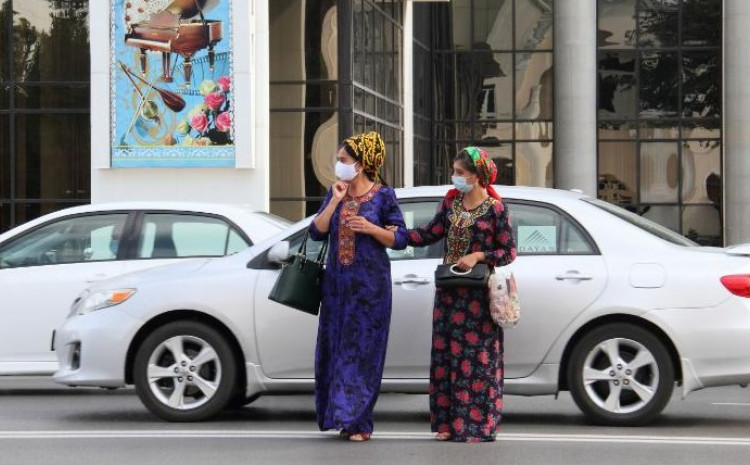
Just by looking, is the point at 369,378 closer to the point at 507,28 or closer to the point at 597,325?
the point at 597,325

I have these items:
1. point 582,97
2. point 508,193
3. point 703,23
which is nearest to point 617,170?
point 582,97

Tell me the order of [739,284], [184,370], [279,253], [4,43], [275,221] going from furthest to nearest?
[4,43] → [275,221] → [184,370] → [739,284] → [279,253]

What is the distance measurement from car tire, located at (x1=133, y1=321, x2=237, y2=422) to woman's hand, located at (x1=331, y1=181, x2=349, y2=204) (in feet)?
4.81

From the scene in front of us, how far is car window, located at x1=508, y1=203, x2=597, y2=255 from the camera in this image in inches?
382

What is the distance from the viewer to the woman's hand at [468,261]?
28.7ft

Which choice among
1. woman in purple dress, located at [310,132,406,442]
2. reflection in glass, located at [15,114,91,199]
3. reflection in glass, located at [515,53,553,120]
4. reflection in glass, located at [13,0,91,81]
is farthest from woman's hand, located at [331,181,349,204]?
reflection in glass, located at [515,53,553,120]

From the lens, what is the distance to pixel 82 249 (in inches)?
476

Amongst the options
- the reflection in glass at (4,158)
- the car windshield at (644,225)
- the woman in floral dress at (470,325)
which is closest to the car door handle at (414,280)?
the woman in floral dress at (470,325)

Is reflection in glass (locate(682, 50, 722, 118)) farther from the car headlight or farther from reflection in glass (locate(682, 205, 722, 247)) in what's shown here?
the car headlight

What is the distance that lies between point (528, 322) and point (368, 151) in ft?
5.18

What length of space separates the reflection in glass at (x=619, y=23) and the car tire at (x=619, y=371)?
32.3 meters

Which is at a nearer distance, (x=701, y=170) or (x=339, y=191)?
(x=339, y=191)

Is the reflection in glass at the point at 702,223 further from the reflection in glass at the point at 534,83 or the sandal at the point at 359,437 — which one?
the sandal at the point at 359,437

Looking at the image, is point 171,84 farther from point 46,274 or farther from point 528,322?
point 528,322
